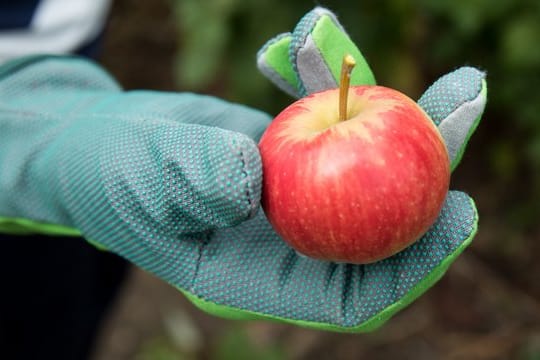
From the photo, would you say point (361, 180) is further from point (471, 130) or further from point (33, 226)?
point (33, 226)

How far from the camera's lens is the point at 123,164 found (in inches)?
39.0

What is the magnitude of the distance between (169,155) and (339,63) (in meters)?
0.29

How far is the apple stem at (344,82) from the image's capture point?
2.72 ft

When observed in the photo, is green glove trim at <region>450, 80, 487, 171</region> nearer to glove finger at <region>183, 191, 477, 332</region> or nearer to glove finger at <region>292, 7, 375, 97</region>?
glove finger at <region>183, 191, 477, 332</region>

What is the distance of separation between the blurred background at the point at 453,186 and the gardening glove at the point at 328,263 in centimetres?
112

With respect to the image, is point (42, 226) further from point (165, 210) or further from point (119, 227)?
point (165, 210)

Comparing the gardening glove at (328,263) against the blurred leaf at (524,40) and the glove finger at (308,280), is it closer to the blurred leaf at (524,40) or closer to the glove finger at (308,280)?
the glove finger at (308,280)

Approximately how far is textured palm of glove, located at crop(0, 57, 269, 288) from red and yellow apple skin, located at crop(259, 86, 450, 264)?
51 mm

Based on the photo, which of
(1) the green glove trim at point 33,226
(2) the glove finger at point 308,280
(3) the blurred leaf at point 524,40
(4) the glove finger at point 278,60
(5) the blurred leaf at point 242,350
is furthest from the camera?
(5) the blurred leaf at point 242,350

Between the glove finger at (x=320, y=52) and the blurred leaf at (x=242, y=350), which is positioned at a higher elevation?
the glove finger at (x=320, y=52)

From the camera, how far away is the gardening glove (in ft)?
2.99

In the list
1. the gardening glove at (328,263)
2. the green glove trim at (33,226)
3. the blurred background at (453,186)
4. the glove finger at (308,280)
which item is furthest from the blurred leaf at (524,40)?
the green glove trim at (33,226)

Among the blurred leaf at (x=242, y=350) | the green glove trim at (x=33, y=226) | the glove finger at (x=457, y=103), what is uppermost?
the glove finger at (x=457, y=103)

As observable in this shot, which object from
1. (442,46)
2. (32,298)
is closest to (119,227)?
(32,298)
